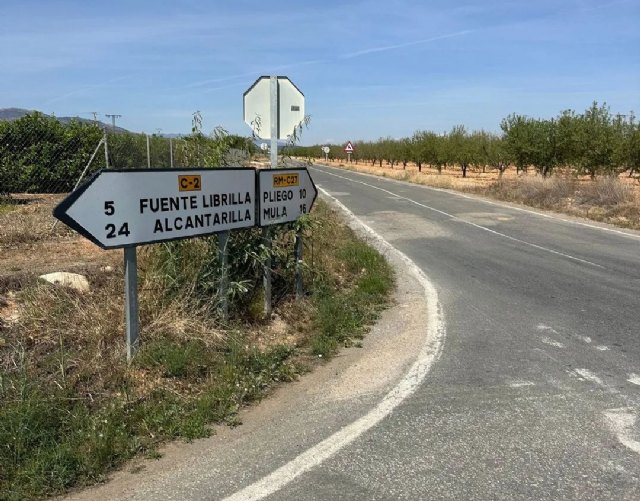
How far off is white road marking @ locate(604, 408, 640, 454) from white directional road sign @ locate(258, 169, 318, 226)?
3.82m

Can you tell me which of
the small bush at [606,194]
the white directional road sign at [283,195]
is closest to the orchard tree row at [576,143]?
the small bush at [606,194]

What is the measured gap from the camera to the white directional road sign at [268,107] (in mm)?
6848

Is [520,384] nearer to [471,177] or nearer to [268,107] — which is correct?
[268,107]

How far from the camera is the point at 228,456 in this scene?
3.53 meters

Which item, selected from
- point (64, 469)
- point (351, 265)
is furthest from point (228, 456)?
point (351, 265)

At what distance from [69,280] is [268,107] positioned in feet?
9.86

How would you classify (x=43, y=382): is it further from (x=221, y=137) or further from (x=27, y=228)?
(x=27, y=228)

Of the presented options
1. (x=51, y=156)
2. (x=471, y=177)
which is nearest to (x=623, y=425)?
(x=51, y=156)

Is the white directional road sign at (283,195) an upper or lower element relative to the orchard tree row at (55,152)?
lower

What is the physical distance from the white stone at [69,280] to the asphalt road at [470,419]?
2934mm

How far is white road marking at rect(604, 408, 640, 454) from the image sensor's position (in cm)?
367

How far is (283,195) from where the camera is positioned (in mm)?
6707

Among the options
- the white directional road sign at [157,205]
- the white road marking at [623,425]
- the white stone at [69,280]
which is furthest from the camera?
the white stone at [69,280]

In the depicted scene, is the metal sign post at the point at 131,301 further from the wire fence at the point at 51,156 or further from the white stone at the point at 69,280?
the wire fence at the point at 51,156
